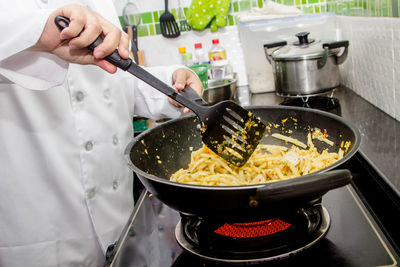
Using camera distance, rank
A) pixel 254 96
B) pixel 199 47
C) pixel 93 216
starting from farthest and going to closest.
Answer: pixel 199 47, pixel 254 96, pixel 93 216

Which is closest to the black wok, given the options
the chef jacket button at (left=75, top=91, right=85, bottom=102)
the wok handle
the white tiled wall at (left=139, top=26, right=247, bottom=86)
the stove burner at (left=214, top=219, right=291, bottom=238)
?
the wok handle

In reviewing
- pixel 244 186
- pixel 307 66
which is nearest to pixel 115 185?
pixel 244 186

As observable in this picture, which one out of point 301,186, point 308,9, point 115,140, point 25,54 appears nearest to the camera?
point 301,186

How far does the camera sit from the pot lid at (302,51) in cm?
163

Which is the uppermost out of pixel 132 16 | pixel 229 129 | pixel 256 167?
pixel 132 16

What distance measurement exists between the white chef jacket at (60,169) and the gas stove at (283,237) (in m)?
0.28

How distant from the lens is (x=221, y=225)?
802 millimetres

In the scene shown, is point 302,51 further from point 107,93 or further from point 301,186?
point 301,186

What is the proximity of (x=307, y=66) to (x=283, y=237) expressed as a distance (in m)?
1.08

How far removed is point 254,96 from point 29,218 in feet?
4.56

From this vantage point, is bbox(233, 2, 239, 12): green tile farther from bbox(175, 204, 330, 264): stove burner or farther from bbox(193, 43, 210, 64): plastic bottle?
bbox(175, 204, 330, 264): stove burner

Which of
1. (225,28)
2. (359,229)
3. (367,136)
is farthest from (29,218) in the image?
(225,28)

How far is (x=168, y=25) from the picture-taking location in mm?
2430

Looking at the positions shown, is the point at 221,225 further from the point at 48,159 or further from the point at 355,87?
the point at 355,87
